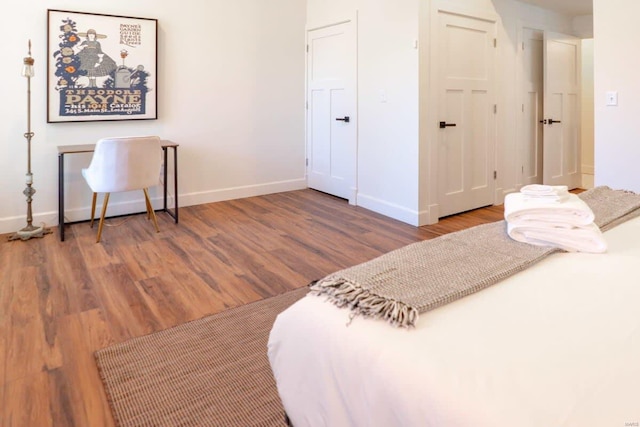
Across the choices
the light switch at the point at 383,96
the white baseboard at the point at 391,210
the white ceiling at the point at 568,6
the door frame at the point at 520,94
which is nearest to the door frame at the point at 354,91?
the white baseboard at the point at 391,210

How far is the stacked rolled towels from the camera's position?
133 centimetres

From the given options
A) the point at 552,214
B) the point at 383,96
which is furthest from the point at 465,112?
the point at 552,214

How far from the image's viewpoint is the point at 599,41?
10.4 feet

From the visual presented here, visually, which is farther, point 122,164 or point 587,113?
point 587,113

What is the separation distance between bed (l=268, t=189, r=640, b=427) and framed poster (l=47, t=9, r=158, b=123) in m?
3.77

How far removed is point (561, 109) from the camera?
5.22 metres

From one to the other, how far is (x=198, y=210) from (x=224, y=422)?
10.8 ft

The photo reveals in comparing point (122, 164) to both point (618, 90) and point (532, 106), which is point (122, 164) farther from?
point (532, 106)

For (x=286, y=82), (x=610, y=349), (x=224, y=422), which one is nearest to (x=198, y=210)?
(x=286, y=82)

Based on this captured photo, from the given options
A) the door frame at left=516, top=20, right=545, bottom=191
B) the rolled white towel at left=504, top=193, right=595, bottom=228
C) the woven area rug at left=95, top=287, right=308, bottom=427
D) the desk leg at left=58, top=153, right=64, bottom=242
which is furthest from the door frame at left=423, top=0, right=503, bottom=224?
the desk leg at left=58, top=153, right=64, bottom=242

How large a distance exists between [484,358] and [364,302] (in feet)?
0.92

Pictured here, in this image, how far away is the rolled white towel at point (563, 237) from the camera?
1.33 m

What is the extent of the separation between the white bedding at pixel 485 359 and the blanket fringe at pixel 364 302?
0.02m

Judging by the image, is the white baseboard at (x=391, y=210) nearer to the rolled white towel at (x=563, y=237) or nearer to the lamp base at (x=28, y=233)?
the rolled white towel at (x=563, y=237)
